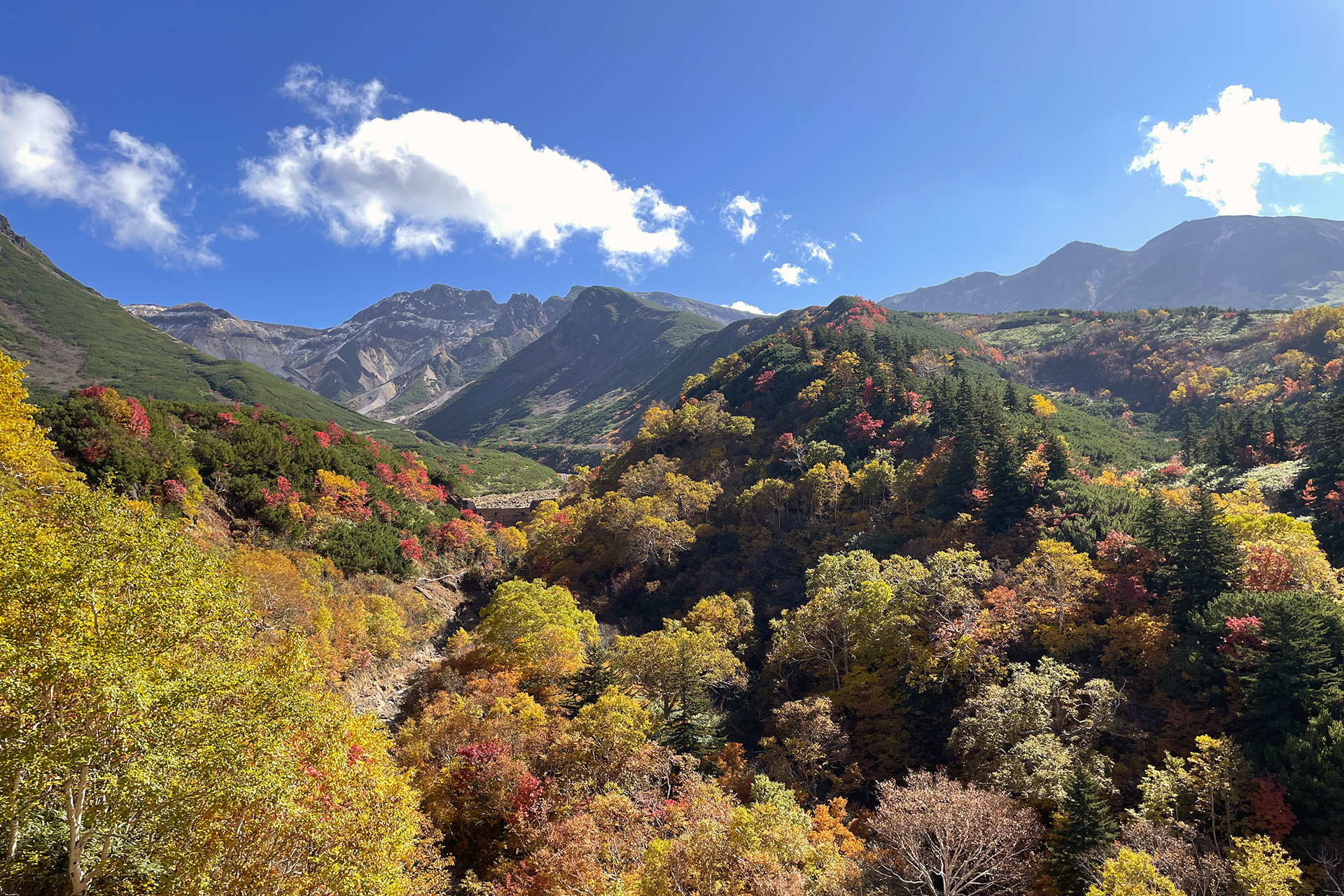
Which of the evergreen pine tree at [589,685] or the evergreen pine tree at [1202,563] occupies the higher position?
the evergreen pine tree at [1202,563]

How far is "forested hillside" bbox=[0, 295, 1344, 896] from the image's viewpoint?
14.4 m

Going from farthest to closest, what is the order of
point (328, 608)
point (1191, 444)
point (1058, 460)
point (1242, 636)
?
point (1191, 444), point (1058, 460), point (328, 608), point (1242, 636)

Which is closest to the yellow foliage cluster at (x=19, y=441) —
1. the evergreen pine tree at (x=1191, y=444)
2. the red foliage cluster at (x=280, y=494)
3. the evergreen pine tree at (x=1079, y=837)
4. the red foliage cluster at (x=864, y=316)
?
the red foliage cluster at (x=280, y=494)

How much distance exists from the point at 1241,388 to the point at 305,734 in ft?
451

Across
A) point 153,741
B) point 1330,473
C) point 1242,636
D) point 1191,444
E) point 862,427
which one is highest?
point 862,427

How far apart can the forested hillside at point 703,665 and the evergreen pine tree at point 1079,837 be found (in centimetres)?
13

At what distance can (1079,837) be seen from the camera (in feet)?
70.8

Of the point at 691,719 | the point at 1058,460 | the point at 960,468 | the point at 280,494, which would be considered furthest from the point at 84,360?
the point at 1058,460

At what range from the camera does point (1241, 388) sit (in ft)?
313

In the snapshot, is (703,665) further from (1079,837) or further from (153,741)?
(153,741)

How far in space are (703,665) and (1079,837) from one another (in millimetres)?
23035

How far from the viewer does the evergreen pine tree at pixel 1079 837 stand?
21.1 metres

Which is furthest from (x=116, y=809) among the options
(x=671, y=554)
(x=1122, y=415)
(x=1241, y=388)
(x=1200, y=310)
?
(x=1200, y=310)

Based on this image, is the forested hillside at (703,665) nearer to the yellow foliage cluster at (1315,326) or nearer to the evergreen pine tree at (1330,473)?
the evergreen pine tree at (1330,473)
